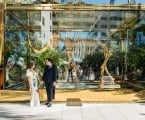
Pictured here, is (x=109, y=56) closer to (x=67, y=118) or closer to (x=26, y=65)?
(x=26, y=65)

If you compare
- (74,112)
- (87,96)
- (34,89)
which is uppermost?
(34,89)

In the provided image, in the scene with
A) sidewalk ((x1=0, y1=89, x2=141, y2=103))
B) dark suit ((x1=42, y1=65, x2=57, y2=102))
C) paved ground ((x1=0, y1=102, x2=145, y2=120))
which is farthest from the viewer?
sidewalk ((x1=0, y1=89, x2=141, y2=103))

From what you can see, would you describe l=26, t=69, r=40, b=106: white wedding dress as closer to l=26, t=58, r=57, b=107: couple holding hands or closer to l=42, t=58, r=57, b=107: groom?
l=26, t=58, r=57, b=107: couple holding hands

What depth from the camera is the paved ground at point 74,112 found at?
14.0 m

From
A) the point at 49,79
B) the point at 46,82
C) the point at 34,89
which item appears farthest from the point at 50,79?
the point at 34,89

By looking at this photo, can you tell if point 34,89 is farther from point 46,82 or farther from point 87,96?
point 87,96

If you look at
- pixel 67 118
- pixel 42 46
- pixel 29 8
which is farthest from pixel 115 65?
pixel 67 118

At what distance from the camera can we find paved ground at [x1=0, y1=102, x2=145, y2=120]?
14.0 m

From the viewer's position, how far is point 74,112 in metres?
15.3

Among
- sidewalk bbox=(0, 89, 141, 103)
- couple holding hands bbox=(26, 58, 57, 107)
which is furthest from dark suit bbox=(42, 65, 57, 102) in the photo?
sidewalk bbox=(0, 89, 141, 103)

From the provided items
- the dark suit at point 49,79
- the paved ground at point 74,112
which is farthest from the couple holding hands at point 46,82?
the paved ground at point 74,112

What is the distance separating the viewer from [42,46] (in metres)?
27.5

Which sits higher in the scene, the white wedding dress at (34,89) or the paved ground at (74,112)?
the white wedding dress at (34,89)

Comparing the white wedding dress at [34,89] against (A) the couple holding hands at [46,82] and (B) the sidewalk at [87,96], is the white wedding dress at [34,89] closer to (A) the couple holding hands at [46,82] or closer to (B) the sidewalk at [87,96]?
(A) the couple holding hands at [46,82]
